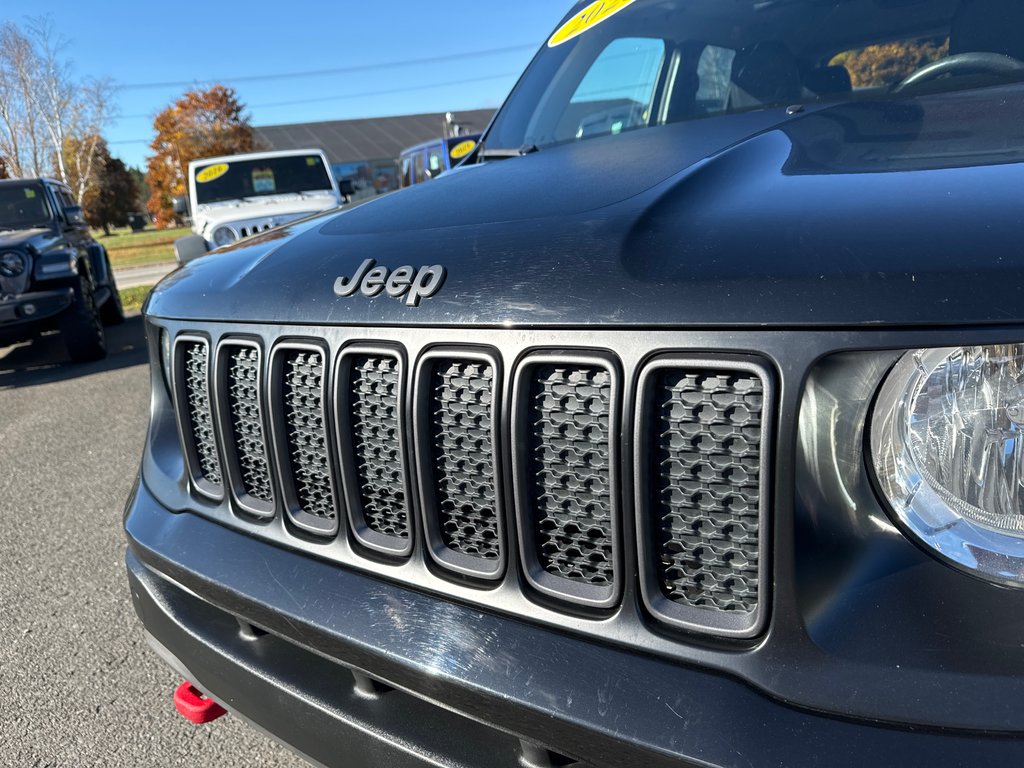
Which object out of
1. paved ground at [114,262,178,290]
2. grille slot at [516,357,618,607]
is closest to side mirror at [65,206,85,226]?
paved ground at [114,262,178,290]

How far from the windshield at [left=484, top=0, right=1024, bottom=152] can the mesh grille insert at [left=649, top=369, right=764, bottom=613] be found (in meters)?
1.34

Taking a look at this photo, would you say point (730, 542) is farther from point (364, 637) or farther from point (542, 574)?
point (364, 637)

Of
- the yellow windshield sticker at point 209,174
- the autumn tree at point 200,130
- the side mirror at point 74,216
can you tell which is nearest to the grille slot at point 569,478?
the side mirror at point 74,216

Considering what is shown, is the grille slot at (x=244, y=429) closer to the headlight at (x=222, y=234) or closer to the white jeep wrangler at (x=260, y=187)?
the headlight at (x=222, y=234)

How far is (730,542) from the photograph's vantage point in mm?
1081

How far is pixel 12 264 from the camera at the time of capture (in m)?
7.01

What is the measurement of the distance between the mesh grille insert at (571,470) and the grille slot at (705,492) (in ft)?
0.23

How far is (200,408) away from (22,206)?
7.84 meters

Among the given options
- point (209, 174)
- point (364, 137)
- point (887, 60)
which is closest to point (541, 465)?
point (887, 60)

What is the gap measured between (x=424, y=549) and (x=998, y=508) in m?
0.81

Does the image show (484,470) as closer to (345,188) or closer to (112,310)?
(112,310)

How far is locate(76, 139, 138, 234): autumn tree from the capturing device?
4806 cm

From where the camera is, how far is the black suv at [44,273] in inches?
275

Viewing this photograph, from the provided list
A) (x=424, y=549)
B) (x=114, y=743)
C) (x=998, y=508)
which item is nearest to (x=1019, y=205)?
(x=998, y=508)
